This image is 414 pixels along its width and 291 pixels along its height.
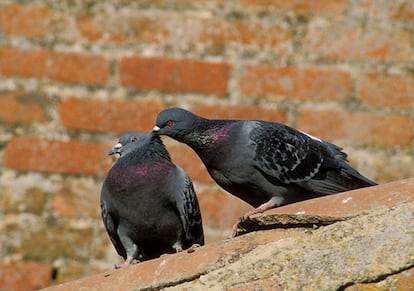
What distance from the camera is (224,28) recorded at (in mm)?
4262

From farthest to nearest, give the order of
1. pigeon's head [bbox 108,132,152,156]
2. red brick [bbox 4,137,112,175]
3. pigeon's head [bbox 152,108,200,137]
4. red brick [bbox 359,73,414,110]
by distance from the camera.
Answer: red brick [bbox 359,73,414,110], red brick [bbox 4,137,112,175], pigeon's head [bbox 108,132,152,156], pigeon's head [bbox 152,108,200,137]

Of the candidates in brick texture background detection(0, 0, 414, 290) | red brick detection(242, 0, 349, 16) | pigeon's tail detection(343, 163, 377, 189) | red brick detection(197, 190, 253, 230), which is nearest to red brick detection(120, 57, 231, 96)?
brick texture background detection(0, 0, 414, 290)

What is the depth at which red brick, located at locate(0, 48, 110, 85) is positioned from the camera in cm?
417

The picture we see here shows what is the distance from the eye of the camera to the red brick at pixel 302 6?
4285 mm

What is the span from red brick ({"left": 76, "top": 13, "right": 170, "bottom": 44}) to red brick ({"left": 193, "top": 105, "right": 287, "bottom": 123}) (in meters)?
0.35

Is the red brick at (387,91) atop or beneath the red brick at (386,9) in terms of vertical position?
beneath

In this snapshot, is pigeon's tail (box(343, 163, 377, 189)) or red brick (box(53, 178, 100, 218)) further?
red brick (box(53, 178, 100, 218))

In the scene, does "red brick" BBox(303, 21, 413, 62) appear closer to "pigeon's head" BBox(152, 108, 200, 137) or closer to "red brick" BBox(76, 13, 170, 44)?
"red brick" BBox(76, 13, 170, 44)

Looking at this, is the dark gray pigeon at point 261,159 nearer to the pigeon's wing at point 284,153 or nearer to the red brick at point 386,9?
the pigeon's wing at point 284,153

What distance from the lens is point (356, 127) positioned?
418cm

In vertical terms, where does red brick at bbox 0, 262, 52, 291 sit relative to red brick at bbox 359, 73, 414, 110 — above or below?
below

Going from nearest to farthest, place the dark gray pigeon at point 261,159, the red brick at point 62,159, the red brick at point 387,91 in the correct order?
the dark gray pigeon at point 261,159 < the red brick at point 62,159 < the red brick at point 387,91

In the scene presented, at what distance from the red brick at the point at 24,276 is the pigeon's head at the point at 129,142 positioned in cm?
72

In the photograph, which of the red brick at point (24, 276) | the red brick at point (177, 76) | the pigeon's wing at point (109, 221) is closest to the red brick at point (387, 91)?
the red brick at point (177, 76)
